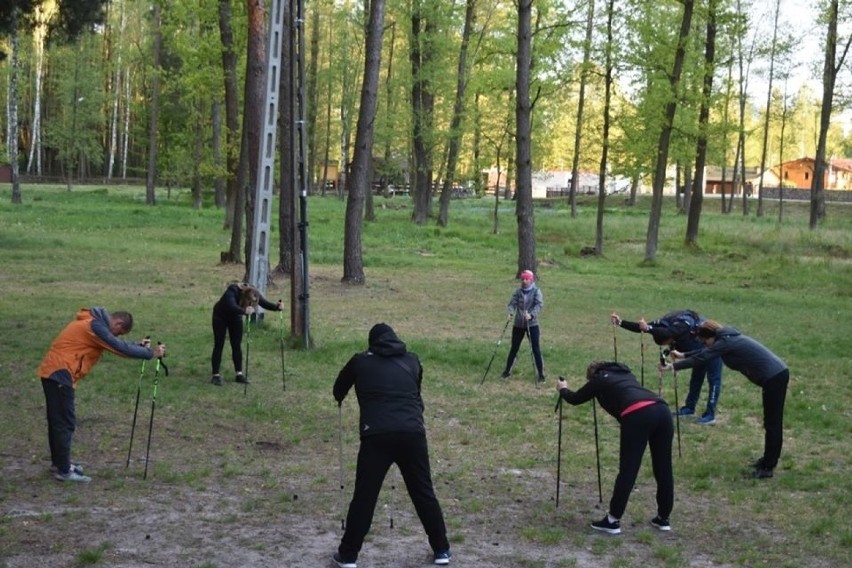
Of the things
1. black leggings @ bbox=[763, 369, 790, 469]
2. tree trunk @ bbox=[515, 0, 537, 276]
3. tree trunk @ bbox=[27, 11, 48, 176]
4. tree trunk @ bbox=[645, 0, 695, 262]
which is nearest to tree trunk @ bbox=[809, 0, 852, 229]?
tree trunk @ bbox=[645, 0, 695, 262]

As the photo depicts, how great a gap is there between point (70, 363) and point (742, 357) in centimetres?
673

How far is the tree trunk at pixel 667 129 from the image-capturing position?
31734 mm

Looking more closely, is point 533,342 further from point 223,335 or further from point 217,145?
point 217,145

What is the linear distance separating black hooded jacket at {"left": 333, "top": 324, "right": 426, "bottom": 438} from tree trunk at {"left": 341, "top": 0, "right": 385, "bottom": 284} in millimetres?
15949

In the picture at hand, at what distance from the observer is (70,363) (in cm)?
925

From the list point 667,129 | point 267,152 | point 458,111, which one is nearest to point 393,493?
point 267,152

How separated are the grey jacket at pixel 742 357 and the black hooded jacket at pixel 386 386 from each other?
4111 millimetres

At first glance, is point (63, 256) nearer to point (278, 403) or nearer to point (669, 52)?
point (278, 403)

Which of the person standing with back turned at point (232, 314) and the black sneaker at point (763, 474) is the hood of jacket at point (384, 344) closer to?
the black sneaker at point (763, 474)

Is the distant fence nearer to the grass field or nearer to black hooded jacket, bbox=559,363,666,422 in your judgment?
the grass field

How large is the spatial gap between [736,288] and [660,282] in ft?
7.02

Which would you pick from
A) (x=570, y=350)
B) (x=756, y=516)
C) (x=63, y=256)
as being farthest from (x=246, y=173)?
(x=756, y=516)

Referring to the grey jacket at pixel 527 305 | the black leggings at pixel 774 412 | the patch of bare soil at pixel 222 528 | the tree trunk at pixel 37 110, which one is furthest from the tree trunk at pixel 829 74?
the tree trunk at pixel 37 110

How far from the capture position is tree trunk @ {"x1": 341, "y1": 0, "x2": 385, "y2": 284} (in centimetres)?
2286
